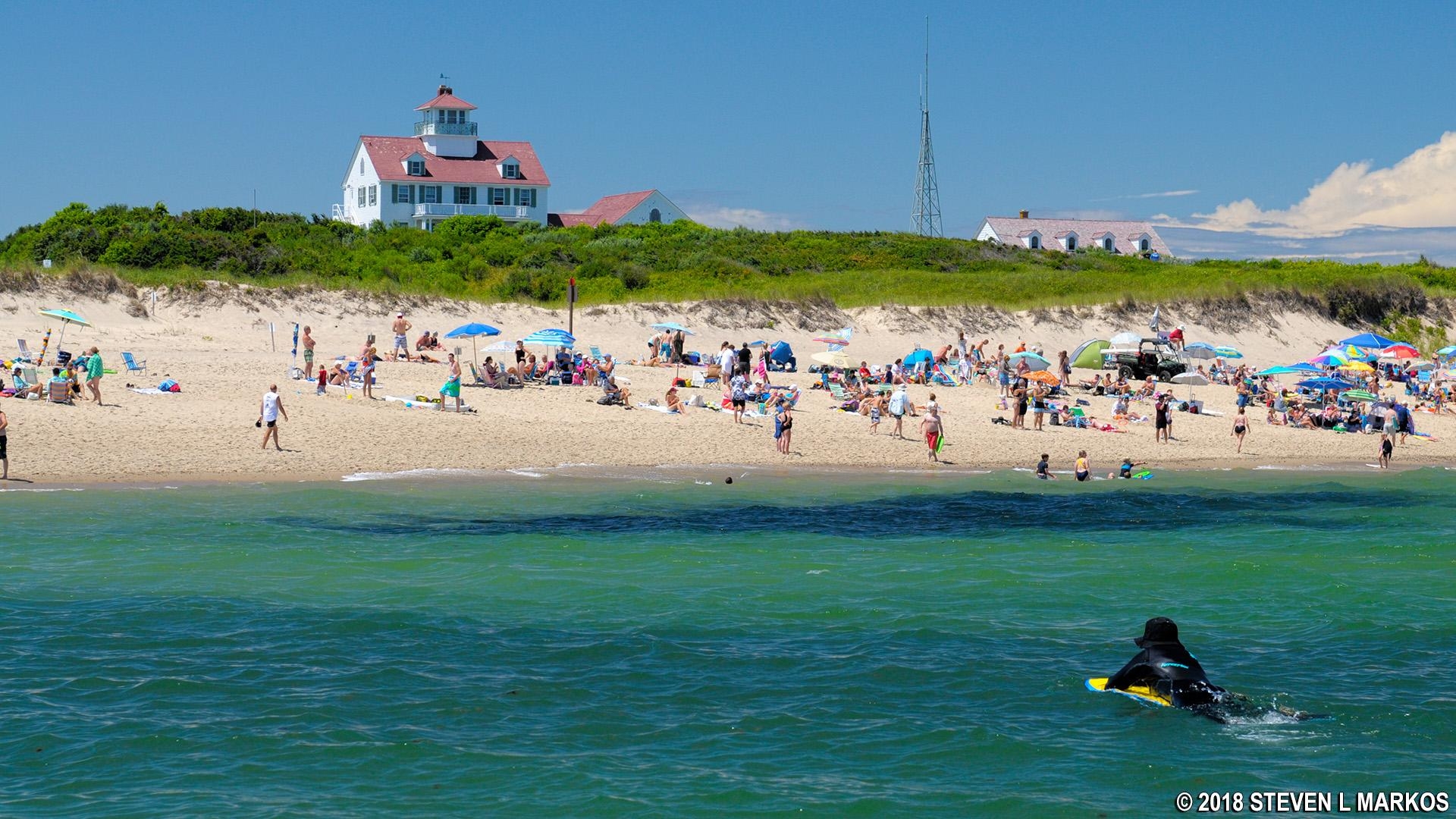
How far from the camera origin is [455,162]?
73.8 m

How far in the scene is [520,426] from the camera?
2673 cm

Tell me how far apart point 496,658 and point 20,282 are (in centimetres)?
2894

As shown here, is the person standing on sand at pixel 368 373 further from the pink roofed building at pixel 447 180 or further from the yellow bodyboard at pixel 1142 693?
the pink roofed building at pixel 447 180

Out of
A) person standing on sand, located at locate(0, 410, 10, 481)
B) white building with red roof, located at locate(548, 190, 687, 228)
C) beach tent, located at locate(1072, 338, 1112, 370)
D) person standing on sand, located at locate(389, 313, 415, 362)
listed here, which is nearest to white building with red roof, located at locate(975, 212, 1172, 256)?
white building with red roof, located at locate(548, 190, 687, 228)

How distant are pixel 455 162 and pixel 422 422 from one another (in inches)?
1971

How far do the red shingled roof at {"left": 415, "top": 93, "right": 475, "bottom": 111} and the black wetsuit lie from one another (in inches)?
2711

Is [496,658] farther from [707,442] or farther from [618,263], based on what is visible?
[618,263]

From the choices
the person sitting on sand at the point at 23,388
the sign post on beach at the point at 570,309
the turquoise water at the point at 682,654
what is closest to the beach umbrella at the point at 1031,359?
the sign post on beach at the point at 570,309

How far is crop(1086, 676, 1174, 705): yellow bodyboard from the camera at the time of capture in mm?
11273

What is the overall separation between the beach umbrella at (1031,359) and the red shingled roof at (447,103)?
47771 millimetres

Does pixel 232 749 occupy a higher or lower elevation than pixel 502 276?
lower

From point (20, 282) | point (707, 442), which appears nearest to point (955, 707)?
point (707, 442)

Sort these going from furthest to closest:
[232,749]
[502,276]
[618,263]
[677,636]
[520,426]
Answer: [618,263] → [502,276] → [520,426] → [677,636] → [232,749]

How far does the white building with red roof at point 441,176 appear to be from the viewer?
7088 centimetres
